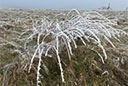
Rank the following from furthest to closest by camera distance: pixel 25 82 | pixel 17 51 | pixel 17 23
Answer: pixel 17 23 < pixel 17 51 < pixel 25 82

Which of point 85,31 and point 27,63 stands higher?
point 85,31

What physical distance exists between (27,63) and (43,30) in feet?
1.63

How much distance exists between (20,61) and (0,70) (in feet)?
0.49

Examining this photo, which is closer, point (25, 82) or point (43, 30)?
point (25, 82)

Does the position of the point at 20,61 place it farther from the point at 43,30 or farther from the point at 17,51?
the point at 43,30

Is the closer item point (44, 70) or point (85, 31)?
point (44, 70)

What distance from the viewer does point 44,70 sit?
1.79 meters

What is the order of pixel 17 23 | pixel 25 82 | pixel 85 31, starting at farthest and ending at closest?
pixel 17 23, pixel 85 31, pixel 25 82

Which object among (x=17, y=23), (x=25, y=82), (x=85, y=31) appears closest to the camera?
(x=25, y=82)

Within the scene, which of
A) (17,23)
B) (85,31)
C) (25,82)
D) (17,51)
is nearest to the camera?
(25,82)

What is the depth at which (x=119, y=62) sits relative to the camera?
1.99 meters

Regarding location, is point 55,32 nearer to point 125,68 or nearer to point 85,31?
point 85,31

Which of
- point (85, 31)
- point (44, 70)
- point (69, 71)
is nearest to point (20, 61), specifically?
point (44, 70)

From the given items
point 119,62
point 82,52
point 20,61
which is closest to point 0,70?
point 20,61
